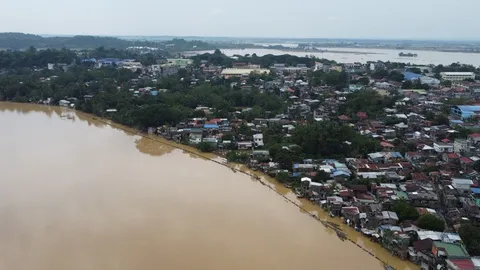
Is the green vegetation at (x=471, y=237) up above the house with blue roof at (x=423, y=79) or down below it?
below

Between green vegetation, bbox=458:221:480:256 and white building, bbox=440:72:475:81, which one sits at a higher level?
white building, bbox=440:72:475:81

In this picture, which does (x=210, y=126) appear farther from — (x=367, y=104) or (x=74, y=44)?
(x=74, y=44)

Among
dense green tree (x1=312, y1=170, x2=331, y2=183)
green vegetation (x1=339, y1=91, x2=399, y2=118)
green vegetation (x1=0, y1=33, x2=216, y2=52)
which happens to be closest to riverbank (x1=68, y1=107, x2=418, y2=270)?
dense green tree (x1=312, y1=170, x2=331, y2=183)

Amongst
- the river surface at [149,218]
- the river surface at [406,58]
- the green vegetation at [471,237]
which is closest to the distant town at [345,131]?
the green vegetation at [471,237]

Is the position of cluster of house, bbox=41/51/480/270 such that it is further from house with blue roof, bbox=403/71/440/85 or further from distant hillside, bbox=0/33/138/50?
distant hillside, bbox=0/33/138/50

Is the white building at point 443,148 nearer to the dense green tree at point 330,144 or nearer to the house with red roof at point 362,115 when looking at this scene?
the dense green tree at point 330,144

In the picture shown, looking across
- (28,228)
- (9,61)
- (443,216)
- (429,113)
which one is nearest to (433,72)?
(429,113)

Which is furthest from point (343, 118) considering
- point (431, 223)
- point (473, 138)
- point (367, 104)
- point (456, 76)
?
point (456, 76)
